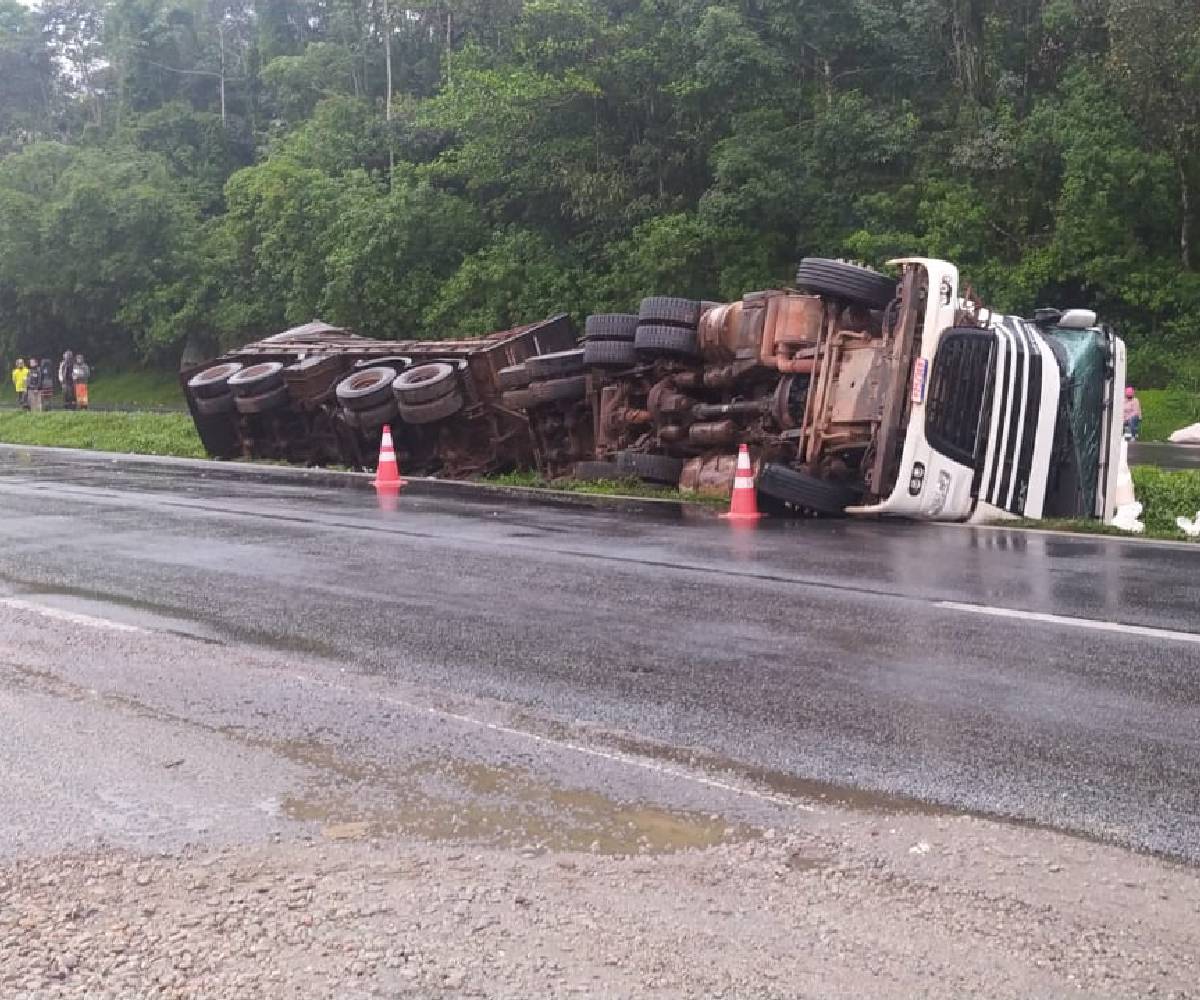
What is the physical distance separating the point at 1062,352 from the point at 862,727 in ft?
25.2

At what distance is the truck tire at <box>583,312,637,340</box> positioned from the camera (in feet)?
51.1

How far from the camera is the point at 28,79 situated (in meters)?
77.1

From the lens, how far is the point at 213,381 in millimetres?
21219

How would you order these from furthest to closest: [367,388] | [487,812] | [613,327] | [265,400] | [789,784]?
[265,400]
[367,388]
[613,327]
[789,784]
[487,812]

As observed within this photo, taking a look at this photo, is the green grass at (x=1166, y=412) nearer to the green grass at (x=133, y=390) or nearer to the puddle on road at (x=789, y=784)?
the puddle on road at (x=789, y=784)

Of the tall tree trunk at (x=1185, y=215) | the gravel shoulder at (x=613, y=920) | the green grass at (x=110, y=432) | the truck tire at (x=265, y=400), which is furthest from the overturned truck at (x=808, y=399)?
Result: the tall tree trunk at (x=1185, y=215)

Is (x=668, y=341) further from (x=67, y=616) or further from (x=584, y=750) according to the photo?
(x=584, y=750)

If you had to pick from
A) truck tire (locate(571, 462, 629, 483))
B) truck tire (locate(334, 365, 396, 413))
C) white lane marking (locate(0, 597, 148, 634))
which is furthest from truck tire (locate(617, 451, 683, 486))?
white lane marking (locate(0, 597, 148, 634))

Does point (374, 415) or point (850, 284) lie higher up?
point (850, 284)

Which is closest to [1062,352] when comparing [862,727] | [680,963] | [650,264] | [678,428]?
[678,428]

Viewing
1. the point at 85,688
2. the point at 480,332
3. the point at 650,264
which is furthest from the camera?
the point at 480,332

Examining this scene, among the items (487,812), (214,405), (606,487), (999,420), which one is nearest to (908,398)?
(999,420)

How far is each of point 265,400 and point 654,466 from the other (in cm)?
739

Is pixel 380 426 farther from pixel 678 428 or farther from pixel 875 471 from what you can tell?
pixel 875 471
